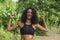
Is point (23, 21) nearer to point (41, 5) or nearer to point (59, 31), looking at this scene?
point (41, 5)

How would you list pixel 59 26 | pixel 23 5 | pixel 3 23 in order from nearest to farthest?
pixel 3 23 < pixel 23 5 < pixel 59 26

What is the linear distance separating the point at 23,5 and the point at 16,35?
4036 millimetres

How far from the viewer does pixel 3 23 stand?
1120 cm

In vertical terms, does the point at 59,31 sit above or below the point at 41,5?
below

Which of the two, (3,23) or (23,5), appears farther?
(23,5)

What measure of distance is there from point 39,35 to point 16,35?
17.9 feet

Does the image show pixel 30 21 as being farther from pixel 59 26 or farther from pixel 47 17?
pixel 59 26

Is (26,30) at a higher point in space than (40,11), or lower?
higher

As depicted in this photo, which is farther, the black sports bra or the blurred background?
the blurred background

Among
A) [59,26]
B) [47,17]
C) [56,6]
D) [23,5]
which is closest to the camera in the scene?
[23,5]

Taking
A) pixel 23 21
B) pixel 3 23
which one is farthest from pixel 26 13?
pixel 3 23

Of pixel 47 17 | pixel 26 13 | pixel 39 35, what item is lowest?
pixel 39 35

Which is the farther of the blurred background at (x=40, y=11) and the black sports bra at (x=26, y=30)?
the blurred background at (x=40, y=11)

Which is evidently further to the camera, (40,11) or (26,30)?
(40,11)
